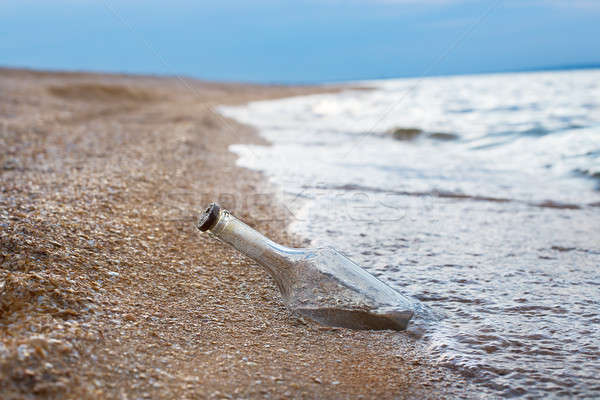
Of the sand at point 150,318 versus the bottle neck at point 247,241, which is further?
the bottle neck at point 247,241

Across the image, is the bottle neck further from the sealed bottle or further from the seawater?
the seawater

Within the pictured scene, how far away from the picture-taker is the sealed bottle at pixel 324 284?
1.68 m

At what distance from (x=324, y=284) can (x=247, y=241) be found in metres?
0.29

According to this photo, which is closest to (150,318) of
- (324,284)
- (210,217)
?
(210,217)

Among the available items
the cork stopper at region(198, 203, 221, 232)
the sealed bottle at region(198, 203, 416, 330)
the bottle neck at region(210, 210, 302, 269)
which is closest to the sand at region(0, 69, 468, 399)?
the sealed bottle at region(198, 203, 416, 330)

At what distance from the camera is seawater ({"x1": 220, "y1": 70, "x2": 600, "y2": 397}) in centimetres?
159

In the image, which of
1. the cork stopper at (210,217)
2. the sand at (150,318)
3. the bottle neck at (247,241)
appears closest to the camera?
the sand at (150,318)

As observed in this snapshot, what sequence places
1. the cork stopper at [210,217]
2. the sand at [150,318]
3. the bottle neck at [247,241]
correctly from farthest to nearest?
the bottle neck at [247,241], the cork stopper at [210,217], the sand at [150,318]

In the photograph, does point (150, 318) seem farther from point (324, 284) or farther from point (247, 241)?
point (324, 284)

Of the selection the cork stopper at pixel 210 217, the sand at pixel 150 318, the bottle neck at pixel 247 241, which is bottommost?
the sand at pixel 150 318

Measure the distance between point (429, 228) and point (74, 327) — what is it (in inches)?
78.9

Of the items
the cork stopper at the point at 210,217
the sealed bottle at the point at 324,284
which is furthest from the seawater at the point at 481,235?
the cork stopper at the point at 210,217

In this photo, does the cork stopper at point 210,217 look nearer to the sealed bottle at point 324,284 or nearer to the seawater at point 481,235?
the sealed bottle at point 324,284

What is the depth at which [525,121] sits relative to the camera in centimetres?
864
